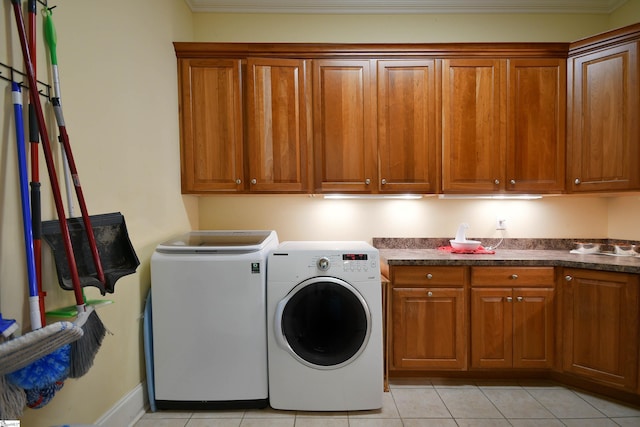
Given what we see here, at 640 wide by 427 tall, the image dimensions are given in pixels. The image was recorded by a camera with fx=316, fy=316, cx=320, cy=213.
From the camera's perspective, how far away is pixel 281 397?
1.88m

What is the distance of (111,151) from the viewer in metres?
1.61

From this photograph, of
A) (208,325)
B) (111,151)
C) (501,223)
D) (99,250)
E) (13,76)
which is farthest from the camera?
(501,223)

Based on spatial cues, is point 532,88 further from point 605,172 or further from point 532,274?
point 532,274

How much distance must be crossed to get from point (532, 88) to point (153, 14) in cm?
266

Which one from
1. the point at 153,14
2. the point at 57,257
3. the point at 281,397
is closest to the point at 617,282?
the point at 281,397

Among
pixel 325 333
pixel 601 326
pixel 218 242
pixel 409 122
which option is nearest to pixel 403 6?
pixel 409 122

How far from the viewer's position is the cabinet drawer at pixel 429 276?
215cm

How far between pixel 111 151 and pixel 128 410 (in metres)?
1.40

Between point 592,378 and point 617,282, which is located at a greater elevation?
point 617,282

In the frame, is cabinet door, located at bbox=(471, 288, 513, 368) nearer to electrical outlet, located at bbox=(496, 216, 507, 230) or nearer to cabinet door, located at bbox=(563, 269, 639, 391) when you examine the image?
cabinet door, located at bbox=(563, 269, 639, 391)

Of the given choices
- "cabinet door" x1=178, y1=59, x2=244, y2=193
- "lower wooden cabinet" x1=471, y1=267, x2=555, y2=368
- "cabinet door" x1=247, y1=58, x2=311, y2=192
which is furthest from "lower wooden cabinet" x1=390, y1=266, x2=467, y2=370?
"cabinet door" x1=178, y1=59, x2=244, y2=193

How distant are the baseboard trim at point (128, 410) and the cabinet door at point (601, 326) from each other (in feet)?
8.84

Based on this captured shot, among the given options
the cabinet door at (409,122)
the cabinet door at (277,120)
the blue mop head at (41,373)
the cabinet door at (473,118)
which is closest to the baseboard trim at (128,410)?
the blue mop head at (41,373)

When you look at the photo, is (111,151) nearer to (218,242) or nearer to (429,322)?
(218,242)
